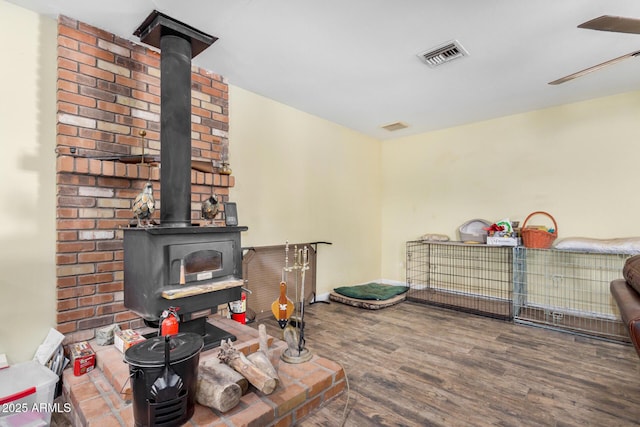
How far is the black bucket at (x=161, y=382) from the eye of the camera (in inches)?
51.6

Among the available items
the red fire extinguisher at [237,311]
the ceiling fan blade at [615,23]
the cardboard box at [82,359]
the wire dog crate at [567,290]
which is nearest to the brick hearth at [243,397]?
the cardboard box at [82,359]

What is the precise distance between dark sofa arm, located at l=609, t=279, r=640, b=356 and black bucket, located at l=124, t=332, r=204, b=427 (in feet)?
5.86

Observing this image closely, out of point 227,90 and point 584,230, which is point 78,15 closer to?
point 227,90

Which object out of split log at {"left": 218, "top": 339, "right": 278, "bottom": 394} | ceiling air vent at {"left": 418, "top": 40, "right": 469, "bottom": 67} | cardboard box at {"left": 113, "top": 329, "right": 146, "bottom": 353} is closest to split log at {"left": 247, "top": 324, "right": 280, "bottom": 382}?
split log at {"left": 218, "top": 339, "right": 278, "bottom": 394}

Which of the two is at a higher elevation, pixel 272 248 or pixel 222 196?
pixel 222 196

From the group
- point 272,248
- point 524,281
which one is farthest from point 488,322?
point 272,248

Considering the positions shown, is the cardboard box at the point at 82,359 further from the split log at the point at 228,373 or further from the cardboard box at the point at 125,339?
the split log at the point at 228,373

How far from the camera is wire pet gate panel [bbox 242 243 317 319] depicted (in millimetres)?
3258

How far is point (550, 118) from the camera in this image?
3740 mm

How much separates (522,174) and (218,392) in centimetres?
418

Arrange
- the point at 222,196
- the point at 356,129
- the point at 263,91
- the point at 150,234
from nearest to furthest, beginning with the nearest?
the point at 150,234
the point at 222,196
the point at 263,91
the point at 356,129

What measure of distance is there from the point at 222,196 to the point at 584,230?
4.02 m

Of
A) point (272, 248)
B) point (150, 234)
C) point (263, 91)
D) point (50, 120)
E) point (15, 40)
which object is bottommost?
point (272, 248)

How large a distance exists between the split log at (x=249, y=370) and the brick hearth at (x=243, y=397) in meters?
0.08
